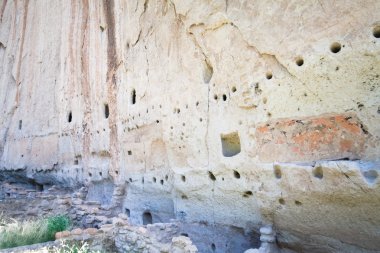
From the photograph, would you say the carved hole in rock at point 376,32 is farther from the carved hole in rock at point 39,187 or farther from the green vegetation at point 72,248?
the carved hole in rock at point 39,187

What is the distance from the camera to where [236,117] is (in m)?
4.45

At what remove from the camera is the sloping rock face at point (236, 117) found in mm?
3305

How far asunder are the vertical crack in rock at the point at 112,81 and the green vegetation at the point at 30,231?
72.5 inches

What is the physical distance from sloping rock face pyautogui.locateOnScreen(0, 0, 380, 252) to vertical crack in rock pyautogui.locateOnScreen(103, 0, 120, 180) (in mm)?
44

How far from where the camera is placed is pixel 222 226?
4633 mm

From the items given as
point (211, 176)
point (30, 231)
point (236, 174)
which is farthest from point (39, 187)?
point (236, 174)

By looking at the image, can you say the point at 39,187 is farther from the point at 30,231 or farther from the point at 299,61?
the point at 299,61

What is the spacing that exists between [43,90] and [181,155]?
21.9 feet

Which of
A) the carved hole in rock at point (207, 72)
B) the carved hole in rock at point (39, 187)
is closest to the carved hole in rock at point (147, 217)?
the carved hole in rock at point (207, 72)

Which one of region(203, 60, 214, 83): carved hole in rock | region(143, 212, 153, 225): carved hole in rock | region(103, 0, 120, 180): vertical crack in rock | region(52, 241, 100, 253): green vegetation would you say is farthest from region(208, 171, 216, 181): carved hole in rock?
region(103, 0, 120, 180): vertical crack in rock

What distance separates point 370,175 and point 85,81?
7.12 meters

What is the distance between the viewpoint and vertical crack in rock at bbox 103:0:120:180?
7379 mm

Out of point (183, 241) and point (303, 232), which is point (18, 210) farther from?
point (303, 232)

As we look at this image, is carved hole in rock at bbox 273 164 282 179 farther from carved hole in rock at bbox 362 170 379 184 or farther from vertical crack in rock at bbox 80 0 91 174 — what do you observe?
vertical crack in rock at bbox 80 0 91 174
